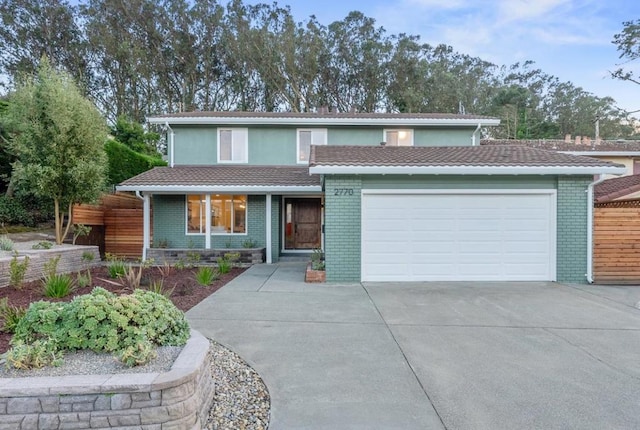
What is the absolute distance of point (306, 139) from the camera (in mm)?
14070

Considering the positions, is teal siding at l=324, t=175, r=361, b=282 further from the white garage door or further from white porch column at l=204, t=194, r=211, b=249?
white porch column at l=204, t=194, r=211, b=249

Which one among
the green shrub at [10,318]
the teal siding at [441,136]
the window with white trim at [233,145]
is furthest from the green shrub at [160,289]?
the teal siding at [441,136]

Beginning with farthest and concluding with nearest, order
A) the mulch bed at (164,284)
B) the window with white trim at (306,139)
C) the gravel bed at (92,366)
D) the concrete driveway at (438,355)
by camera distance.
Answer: the window with white trim at (306,139)
the mulch bed at (164,284)
the concrete driveway at (438,355)
the gravel bed at (92,366)

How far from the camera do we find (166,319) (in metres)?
3.36

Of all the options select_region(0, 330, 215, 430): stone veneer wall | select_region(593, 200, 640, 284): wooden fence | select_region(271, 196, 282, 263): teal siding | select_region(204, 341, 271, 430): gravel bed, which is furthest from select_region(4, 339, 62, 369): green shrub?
select_region(593, 200, 640, 284): wooden fence

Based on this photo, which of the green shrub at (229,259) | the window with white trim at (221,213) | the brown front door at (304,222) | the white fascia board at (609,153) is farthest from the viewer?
the white fascia board at (609,153)

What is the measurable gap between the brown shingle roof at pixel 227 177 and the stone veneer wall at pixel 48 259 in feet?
8.26

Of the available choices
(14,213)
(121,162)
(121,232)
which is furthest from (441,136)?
(14,213)

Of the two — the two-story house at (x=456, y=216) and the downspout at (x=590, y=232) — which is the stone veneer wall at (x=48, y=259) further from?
the downspout at (x=590, y=232)

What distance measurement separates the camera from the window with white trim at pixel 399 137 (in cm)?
1416

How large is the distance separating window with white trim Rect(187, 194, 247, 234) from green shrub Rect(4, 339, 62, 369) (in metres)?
9.87

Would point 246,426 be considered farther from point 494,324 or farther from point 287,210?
point 287,210

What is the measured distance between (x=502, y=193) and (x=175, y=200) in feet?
33.2

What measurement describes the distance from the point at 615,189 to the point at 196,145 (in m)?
14.6
